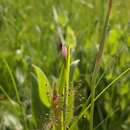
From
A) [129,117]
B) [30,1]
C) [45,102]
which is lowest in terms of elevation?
[30,1]

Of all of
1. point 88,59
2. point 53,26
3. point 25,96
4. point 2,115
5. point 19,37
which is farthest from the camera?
point 53,26

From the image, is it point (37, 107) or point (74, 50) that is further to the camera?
point (74, 50)

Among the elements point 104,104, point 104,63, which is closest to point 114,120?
point 104,104

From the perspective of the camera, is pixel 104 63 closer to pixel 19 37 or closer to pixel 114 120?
pixel 114 120

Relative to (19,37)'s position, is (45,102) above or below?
above

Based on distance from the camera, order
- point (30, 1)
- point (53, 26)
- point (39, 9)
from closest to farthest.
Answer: point (53, 26)
point (39, 9)
point (30, 1)

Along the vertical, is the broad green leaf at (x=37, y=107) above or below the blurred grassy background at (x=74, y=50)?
above

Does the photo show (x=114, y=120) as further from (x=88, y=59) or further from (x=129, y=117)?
(x=88, y=59)

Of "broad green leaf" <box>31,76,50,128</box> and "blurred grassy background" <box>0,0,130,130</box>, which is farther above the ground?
"broad green leaf" <box>31,76,50,128</box>

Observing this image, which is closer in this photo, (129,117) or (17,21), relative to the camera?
(129,117)
